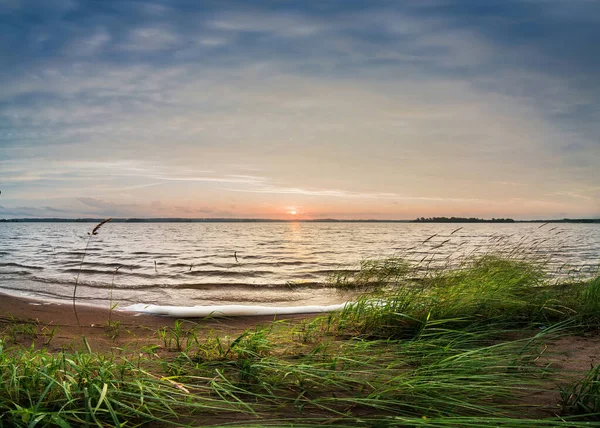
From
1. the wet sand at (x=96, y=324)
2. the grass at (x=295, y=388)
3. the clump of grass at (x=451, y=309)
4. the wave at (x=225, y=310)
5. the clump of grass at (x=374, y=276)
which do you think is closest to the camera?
the grass at (x=295, y=388)

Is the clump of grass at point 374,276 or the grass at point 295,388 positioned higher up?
the grass at point 295,388

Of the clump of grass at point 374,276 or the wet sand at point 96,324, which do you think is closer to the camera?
the wet sand at point 96,324

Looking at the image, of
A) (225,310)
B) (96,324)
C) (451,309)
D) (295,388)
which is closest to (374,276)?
(225,310)

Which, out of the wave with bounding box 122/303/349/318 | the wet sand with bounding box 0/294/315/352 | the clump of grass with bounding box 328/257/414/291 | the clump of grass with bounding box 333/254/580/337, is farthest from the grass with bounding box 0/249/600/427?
the clump of grass with bounding box 328/257/414/291

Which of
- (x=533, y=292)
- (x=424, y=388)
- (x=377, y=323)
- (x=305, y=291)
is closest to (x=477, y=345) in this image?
(x=377, y=323)

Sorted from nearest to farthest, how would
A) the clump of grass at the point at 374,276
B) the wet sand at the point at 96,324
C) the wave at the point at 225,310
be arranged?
the wet sand at the point at 96,324, the wave at the point at 225,310, the clump of grass at the point at 374,276

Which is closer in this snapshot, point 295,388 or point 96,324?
point 295,388

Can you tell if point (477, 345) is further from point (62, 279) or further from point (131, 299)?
point (62, 279)

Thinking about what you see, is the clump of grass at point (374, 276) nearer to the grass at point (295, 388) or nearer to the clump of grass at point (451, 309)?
the clump of grass at point (451, 309)

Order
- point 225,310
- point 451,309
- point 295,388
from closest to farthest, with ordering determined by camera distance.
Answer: point 295,388
point 451,309
point 225,310

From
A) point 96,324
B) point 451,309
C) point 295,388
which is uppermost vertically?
point 451,309

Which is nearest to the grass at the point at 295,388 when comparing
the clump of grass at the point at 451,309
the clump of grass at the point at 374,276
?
the clump of grass at the point at 451,309

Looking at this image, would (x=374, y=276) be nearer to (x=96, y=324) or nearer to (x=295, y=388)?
(x=96, y=324)

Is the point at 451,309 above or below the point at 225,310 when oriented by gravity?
above
